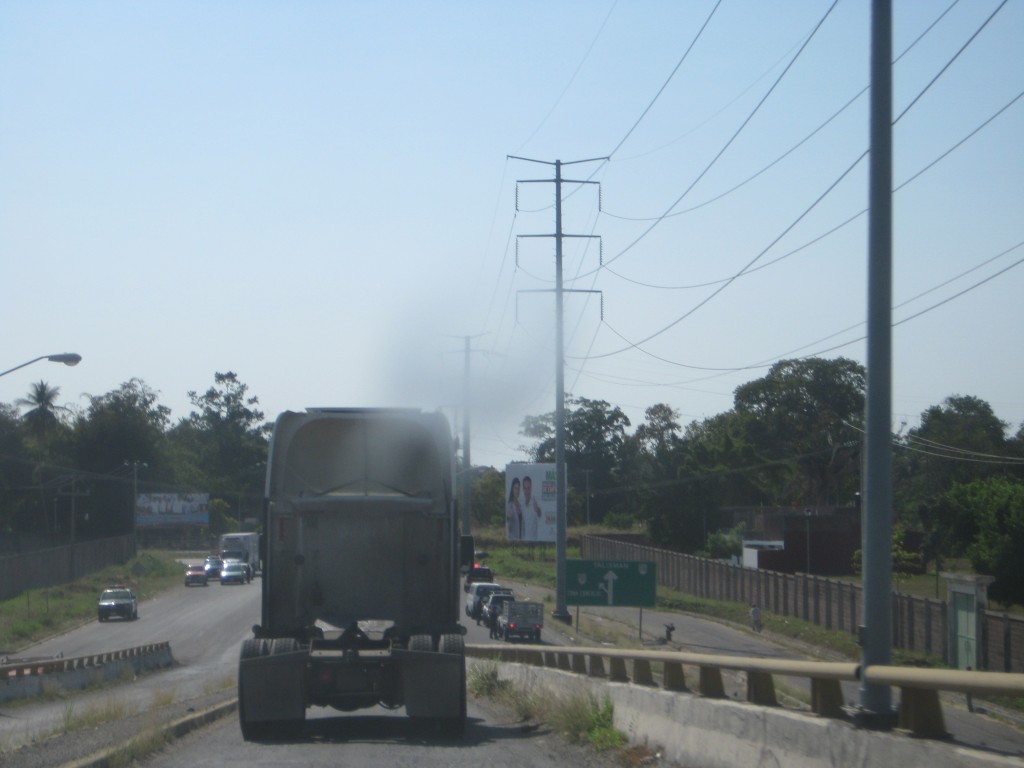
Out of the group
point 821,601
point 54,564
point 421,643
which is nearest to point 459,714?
point 421,643

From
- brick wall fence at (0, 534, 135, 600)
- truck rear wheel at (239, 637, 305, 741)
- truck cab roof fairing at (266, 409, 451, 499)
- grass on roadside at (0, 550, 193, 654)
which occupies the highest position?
truck cab roof fairing at (266, 409, 451, 499)

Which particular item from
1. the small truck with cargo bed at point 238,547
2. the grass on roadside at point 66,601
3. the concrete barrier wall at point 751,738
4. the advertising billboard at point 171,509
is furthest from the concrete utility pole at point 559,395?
the advertising billboard at point 171,509

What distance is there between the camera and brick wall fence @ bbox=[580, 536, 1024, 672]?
3534cm

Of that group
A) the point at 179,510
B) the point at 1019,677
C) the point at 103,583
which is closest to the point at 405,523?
the point at 1019,677

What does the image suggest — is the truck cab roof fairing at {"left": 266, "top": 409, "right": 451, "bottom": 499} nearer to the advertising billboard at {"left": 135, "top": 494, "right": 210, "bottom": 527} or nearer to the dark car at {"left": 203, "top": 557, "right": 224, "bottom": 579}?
the dark car at {"left": 203, "top": 557, "right": 224, "bottom": 579}

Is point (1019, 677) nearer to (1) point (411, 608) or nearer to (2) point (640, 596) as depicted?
(1) point (411, 608)

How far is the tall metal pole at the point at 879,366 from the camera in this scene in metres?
8.79

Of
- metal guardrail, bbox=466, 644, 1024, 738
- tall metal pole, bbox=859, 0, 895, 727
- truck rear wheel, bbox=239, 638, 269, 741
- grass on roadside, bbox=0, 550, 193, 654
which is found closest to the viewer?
metal guardrail, bbox=466, 644, 1024, 738

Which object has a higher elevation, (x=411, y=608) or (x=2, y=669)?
(x=411, y=608)

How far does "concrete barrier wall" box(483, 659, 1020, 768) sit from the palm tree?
119781mm

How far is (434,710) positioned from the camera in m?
13.3

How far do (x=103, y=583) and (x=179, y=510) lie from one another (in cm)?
3398

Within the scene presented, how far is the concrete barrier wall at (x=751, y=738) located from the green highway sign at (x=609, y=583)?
2610cm

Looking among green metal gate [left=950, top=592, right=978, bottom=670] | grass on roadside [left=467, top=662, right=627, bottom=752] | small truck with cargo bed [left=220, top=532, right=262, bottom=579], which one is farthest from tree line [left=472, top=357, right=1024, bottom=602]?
grass on roadside [left=467, top=662, right=627, bottom=752]
